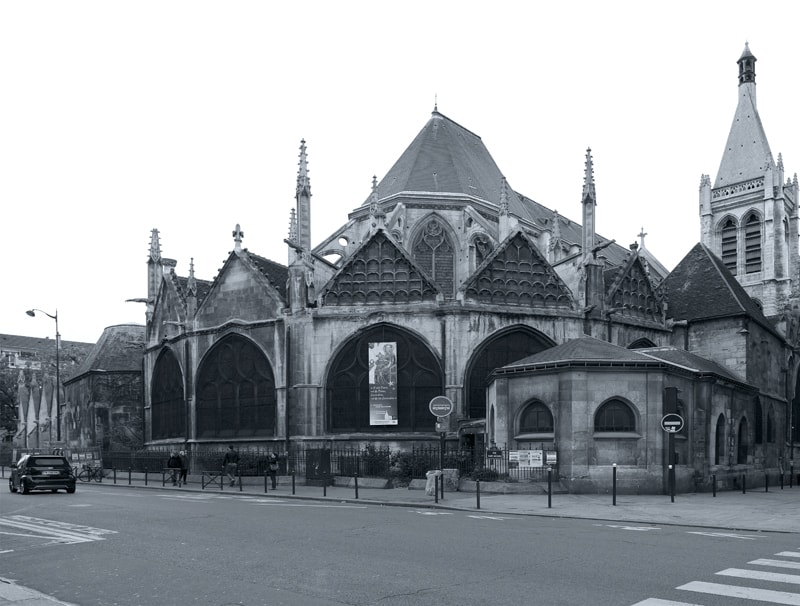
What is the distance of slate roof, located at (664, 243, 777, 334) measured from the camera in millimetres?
38812

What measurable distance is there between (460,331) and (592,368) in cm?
947

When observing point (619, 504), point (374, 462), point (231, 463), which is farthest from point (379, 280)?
point (619, 504)

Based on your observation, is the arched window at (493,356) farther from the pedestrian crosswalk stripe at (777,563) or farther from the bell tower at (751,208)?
the bell tower at (751,208)

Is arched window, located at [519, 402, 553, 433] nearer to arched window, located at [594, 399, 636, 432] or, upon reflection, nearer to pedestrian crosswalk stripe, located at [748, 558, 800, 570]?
arched window, located at [594, 399, 636, 432]

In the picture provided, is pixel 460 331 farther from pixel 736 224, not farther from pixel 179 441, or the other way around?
pixel 736 224

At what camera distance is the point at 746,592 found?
344 inches

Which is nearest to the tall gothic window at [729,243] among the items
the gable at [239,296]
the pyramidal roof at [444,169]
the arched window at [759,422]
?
the pyramidal roof at [444,169]

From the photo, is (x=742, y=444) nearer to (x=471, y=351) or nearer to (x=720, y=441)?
(x=720, y=441)

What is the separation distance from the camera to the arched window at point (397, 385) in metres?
33.9

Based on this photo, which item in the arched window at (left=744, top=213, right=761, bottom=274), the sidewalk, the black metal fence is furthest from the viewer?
the arched window at (left=744, top=213, right=761, bottom=274)

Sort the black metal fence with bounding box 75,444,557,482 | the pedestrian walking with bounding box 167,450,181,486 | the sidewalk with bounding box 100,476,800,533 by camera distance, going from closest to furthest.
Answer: the sidewalk with bounding box 100,476,800,533 < the black metal fence with bounding box 75,444,557,482 < the pedestrian walking with bounding box 167,450,181,486

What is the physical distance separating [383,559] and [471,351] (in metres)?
23.0

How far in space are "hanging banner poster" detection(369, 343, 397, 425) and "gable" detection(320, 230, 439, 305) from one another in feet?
6.87

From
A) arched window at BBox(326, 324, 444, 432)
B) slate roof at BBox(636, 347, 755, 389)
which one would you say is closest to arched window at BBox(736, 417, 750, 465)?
slate roof at BBox(636, 347, 755, 389)
